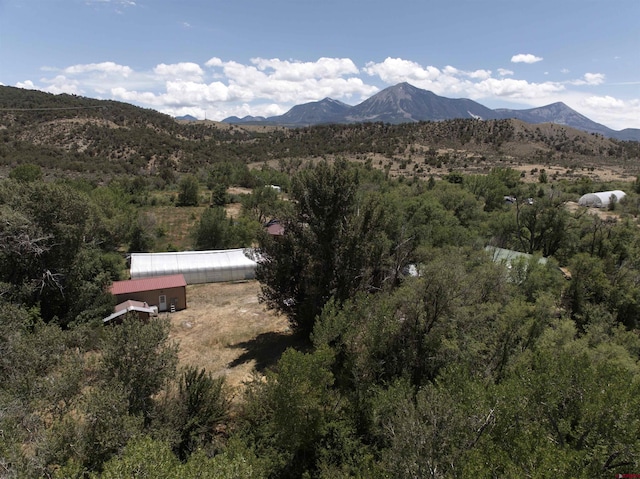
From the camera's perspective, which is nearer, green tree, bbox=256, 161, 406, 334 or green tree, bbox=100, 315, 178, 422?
green tree, bbox=100, 315, 178, 422

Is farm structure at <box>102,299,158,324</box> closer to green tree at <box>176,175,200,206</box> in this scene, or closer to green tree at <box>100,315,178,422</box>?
green tree at <box>100,315,178,422</box>

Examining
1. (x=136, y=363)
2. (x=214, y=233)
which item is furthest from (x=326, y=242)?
(x=214, y=233)

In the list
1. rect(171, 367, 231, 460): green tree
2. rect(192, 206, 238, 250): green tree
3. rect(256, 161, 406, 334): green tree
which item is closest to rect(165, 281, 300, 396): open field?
rect(256, 161, 406, 334): green tree

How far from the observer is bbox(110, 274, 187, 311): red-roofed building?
25297 millimetres

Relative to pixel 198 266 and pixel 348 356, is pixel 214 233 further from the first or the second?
pixel 348 356

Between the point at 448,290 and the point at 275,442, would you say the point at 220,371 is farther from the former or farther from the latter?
the point at 448,290

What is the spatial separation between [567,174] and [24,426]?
9046 cm

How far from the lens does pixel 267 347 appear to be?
21562 millimetres

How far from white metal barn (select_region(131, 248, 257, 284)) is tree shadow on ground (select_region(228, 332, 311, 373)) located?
8.51m

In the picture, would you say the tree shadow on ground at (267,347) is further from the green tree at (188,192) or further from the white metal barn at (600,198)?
the white metal barn at (600,198)

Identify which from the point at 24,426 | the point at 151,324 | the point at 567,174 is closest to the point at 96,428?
the point at 24,426

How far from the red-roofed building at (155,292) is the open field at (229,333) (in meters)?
0.93

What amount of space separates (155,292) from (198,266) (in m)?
6.39

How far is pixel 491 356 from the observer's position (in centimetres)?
1439
